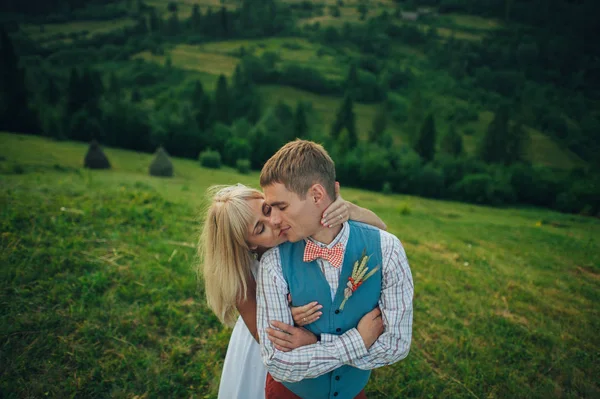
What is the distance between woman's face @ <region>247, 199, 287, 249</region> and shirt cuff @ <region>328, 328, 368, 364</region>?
0.72 metres

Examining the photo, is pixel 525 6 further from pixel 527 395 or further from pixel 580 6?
pixel 527 395

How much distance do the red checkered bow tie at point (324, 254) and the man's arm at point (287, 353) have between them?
22 cm

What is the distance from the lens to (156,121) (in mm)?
48594

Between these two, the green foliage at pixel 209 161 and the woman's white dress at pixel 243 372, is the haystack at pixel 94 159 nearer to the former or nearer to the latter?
the green foliage at pixel 209 161

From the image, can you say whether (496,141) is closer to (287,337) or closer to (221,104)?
(221,104)

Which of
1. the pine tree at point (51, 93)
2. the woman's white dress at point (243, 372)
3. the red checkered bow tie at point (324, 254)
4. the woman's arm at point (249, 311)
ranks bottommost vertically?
the pine tree at point (51, 93)

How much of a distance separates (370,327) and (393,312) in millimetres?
173

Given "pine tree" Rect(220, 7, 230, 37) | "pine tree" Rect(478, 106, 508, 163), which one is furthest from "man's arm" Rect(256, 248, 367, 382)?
"pine tree" Rect(220, 7, 230, 37)

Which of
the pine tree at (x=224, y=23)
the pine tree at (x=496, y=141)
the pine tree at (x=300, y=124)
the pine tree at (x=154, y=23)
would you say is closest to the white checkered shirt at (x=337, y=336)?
the pine tree at (x=496, y=141)

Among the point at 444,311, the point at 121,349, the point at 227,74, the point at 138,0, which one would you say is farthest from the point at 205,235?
the point at 138,0

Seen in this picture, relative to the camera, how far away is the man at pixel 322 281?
2.27 metres

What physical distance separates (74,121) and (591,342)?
4991 cm

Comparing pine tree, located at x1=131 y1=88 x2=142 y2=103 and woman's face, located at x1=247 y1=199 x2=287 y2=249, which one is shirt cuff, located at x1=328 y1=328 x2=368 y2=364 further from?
pine tree, located at x1=131 y1=88 x2=142 y2=103

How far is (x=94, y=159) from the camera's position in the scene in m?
28.7
